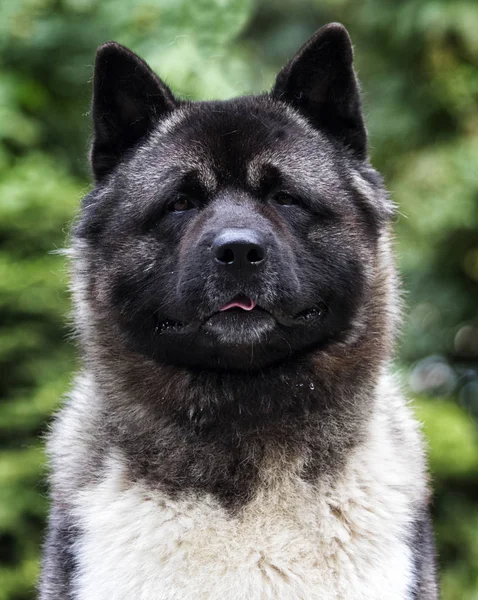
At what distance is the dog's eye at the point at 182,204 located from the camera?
345 centimetres

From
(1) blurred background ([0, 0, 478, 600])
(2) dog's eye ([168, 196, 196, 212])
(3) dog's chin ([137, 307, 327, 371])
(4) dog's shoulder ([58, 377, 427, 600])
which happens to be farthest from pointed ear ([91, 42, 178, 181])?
(1) blurred background ([0, 0, 478, 600])

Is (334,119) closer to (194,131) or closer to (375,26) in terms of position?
(194,131)

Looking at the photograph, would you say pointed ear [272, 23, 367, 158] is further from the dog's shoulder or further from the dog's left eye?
the dog's shoulder

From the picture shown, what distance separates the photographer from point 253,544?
301cm

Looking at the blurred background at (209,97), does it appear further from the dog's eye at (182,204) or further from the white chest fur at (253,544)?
the white chest fur at (253,544)

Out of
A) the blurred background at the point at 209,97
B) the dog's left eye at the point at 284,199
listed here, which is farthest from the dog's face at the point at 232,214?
the blurred background at the point at 209,97

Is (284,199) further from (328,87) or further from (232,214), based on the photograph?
(328,87)

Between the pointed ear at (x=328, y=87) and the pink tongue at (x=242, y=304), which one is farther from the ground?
the pointed ear at (x=328, y=87)

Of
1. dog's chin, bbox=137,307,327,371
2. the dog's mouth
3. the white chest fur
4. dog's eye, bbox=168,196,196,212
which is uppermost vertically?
dog's eye, bbox=168,196,196,212

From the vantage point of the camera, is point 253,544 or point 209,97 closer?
point 253,544

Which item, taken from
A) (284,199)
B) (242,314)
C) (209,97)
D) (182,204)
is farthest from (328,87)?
(209,97)

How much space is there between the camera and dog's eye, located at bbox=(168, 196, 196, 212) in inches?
136

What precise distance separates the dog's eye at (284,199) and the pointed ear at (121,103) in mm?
609

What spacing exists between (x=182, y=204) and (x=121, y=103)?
525 millimetres
